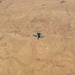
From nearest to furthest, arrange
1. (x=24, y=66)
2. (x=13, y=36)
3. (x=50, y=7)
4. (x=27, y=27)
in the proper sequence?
(x=24, y=66) → (x=13, y=36) → (x=27, y=27) → (x=50, y=7)

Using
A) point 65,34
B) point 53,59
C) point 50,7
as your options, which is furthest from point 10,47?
point 50,7

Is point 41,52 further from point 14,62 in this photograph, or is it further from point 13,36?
point 13,36

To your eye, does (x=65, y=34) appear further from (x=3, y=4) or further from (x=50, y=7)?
(x=3, y=4)

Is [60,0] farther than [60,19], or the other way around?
[60,0]

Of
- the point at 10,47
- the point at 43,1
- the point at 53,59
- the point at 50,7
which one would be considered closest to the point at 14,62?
the point at 10,47

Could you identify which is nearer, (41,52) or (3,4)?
(41,52)

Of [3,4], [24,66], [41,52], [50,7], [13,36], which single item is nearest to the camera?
[24,66]
